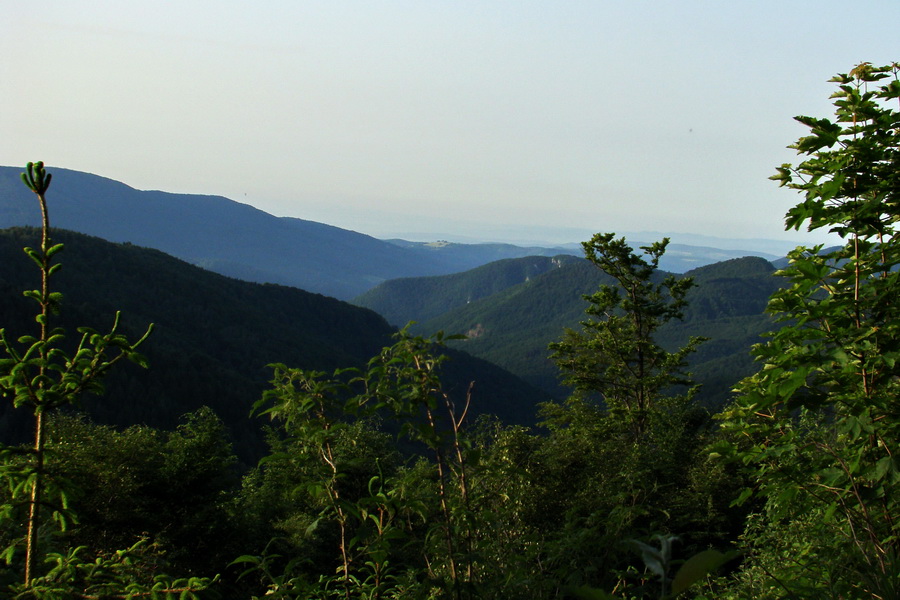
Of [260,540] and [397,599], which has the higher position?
[397,599]

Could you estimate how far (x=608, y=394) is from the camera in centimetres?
2452

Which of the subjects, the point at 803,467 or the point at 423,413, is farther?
the point at 803,467

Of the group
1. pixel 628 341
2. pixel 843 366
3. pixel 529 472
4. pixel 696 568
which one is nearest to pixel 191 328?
pixel 628 341

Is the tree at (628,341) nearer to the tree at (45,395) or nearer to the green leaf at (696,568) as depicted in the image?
the tree at (45,395)

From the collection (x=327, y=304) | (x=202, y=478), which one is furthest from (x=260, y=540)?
(x=327, y=304)

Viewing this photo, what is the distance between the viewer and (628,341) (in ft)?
76.5

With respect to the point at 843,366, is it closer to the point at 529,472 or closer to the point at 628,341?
the point at 529,472

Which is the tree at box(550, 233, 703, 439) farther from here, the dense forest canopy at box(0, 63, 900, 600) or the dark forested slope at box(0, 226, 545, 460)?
the dark forested slope at box(0, 226, 545, 460)

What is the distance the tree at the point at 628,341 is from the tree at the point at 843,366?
18944 mm

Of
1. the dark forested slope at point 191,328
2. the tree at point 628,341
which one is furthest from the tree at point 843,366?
the dark forested slope at point 191,328

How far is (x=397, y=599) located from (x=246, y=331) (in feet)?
431

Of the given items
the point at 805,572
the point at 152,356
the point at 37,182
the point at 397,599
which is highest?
the point at 37,182

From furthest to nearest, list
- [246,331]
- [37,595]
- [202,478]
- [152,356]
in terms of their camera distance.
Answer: [246,331]
[152,356]
[202,478]
[37,595]

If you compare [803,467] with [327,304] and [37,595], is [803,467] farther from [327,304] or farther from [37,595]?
[327,304]
